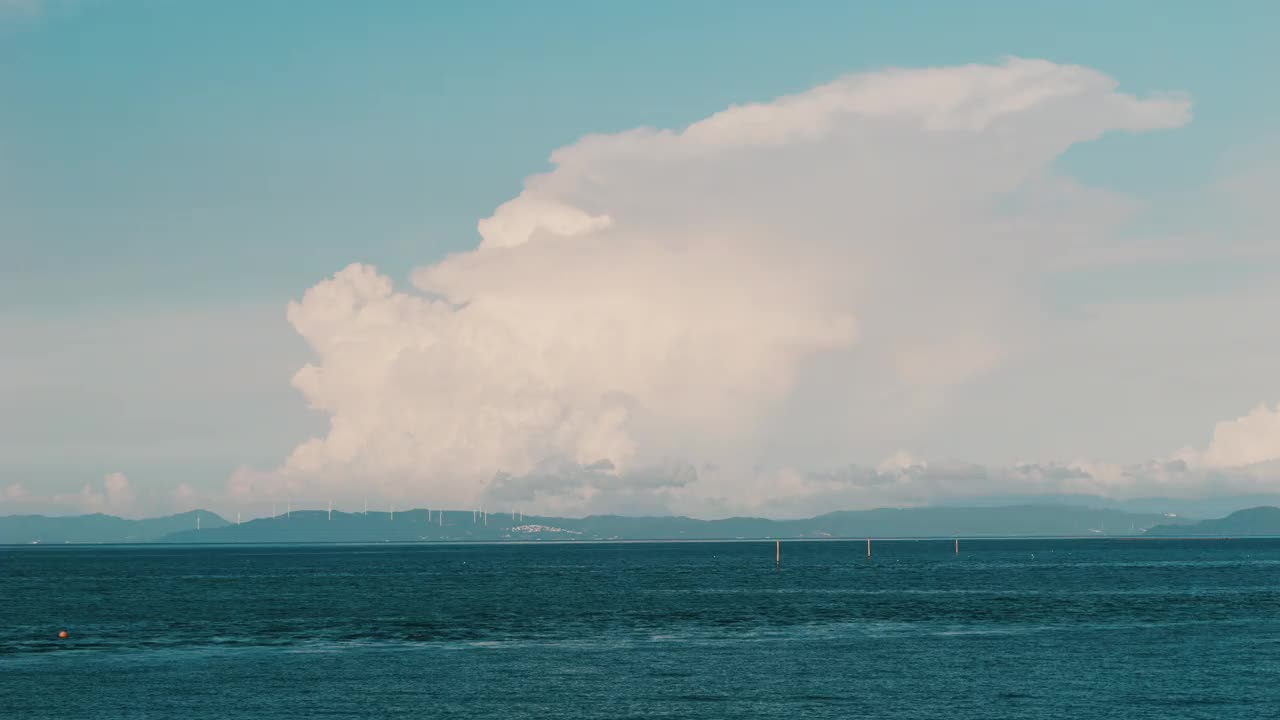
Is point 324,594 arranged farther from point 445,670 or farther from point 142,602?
point 445,670

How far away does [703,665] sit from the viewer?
305 feet

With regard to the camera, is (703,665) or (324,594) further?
(324,594)

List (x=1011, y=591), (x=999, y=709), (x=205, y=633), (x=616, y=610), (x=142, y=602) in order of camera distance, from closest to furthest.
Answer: (x=999, y=709) < (x=205, y=633) < (x=616, y=610) < (x=142, y=602) < (x=1011, y=591)

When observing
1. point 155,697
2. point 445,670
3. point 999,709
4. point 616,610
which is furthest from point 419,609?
point 999,709

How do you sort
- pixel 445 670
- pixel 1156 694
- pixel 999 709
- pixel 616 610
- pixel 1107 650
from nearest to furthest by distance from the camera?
pixel 999 709
pixel 1156 694
pixel 445 670
pixel 1107 650
pixel 616 610

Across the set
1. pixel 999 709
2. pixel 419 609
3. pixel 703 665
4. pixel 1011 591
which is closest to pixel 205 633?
pixel 419 609

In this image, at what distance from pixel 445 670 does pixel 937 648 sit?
3874 centimetres

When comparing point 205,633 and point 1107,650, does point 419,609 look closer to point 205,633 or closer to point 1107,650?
point 205,633

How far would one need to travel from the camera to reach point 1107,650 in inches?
3996

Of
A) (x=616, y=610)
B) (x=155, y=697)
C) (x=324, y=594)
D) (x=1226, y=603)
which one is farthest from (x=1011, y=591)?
(x=155, y=697)

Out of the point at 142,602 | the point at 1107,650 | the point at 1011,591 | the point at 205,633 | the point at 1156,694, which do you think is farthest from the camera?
the point at 1011,591

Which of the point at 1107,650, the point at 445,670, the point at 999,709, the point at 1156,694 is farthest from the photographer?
the point at 1107,650

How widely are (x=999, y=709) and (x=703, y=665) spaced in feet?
83.3

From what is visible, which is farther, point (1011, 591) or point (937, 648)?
point (1011, 591)
